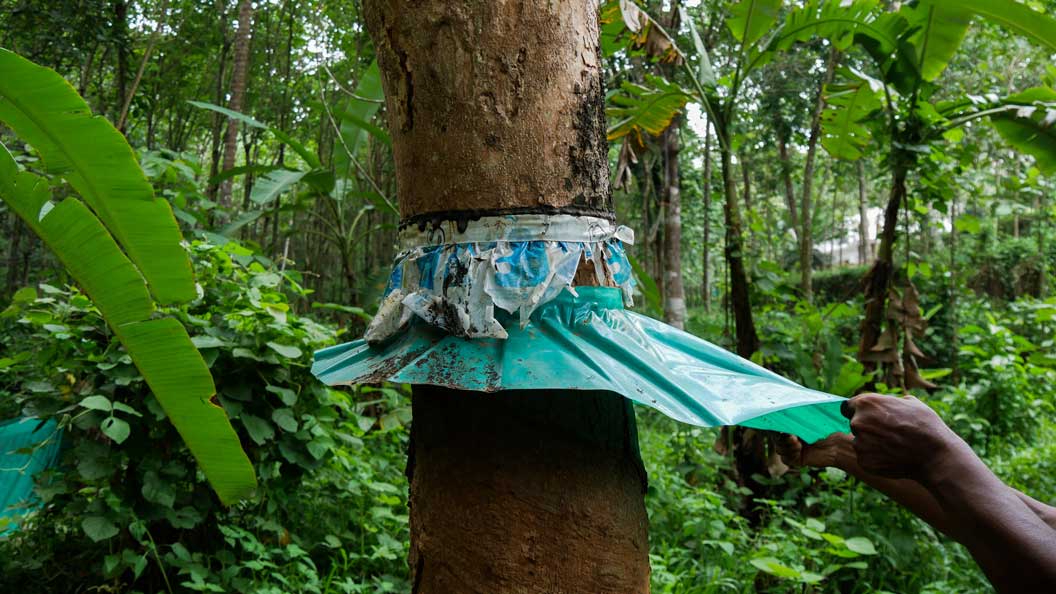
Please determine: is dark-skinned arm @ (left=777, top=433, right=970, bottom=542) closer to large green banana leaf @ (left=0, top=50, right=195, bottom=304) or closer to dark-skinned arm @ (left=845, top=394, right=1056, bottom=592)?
dark-skinned arm @ (left=845, top=394, right=1056, bottom=592)

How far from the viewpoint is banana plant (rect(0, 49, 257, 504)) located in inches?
64.9

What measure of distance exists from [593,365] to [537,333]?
0.34 ft

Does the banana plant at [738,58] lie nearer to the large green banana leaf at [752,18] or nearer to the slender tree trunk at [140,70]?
the large green banana leaf at [752,18]

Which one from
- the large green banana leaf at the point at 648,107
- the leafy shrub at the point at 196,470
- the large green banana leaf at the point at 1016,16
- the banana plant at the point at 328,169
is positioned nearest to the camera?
the leafy shrub at the point at 196,470

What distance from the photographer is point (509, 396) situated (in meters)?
1.10

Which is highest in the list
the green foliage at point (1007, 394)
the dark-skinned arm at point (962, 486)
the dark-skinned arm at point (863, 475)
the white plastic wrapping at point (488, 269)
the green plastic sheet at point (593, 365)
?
the white plastic wrapping at point (488, 269)

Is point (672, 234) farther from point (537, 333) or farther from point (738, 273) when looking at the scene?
point (537, 333)

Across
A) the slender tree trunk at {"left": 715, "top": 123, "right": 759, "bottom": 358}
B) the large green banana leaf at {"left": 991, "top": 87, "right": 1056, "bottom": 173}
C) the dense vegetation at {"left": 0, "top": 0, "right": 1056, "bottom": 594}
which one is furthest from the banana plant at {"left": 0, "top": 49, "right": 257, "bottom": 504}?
the large green banana leaf at {"left": 991, "top": 87, "right": 1056, "bottom": 173}

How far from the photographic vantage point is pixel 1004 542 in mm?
1113

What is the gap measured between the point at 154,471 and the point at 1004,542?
8.89ft

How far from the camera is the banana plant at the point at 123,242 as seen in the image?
165 centimetres

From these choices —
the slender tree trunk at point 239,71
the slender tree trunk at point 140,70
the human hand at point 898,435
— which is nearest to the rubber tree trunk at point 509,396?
the human hand at point 898,435

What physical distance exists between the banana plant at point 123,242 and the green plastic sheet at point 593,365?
56 centimetres

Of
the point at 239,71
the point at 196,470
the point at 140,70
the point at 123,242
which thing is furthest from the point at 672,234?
the point at 123,242
